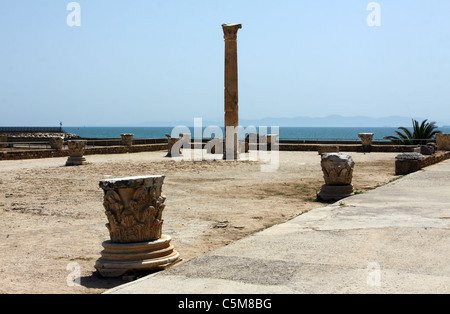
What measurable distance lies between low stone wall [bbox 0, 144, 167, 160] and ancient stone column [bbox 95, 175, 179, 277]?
65.2 feet

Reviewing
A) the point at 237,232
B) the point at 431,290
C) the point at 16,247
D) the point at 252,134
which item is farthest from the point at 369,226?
the point at 252,134

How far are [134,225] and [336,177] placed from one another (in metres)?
6.97

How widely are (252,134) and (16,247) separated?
2749 centimetres

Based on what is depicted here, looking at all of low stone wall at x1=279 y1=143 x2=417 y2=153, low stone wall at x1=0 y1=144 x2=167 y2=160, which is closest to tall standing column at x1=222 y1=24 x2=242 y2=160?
low stone wall at x1=279 y1=143 x2=417 y2=153

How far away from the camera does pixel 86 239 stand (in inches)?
335

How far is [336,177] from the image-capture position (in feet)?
40.9

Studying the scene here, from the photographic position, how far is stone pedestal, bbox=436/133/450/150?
81.9 ft

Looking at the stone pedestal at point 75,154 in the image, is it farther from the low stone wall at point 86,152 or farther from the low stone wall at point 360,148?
the low stone wall at point 360,148

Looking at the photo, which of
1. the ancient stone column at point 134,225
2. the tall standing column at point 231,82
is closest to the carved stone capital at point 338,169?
the ancient stone column at point 134,225

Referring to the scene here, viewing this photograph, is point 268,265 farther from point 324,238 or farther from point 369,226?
point 369,226

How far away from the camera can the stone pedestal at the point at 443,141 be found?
25.0m

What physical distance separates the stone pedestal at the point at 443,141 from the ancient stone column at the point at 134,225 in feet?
69.3

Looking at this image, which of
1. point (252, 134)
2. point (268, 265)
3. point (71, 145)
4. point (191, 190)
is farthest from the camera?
point (252, 134)
